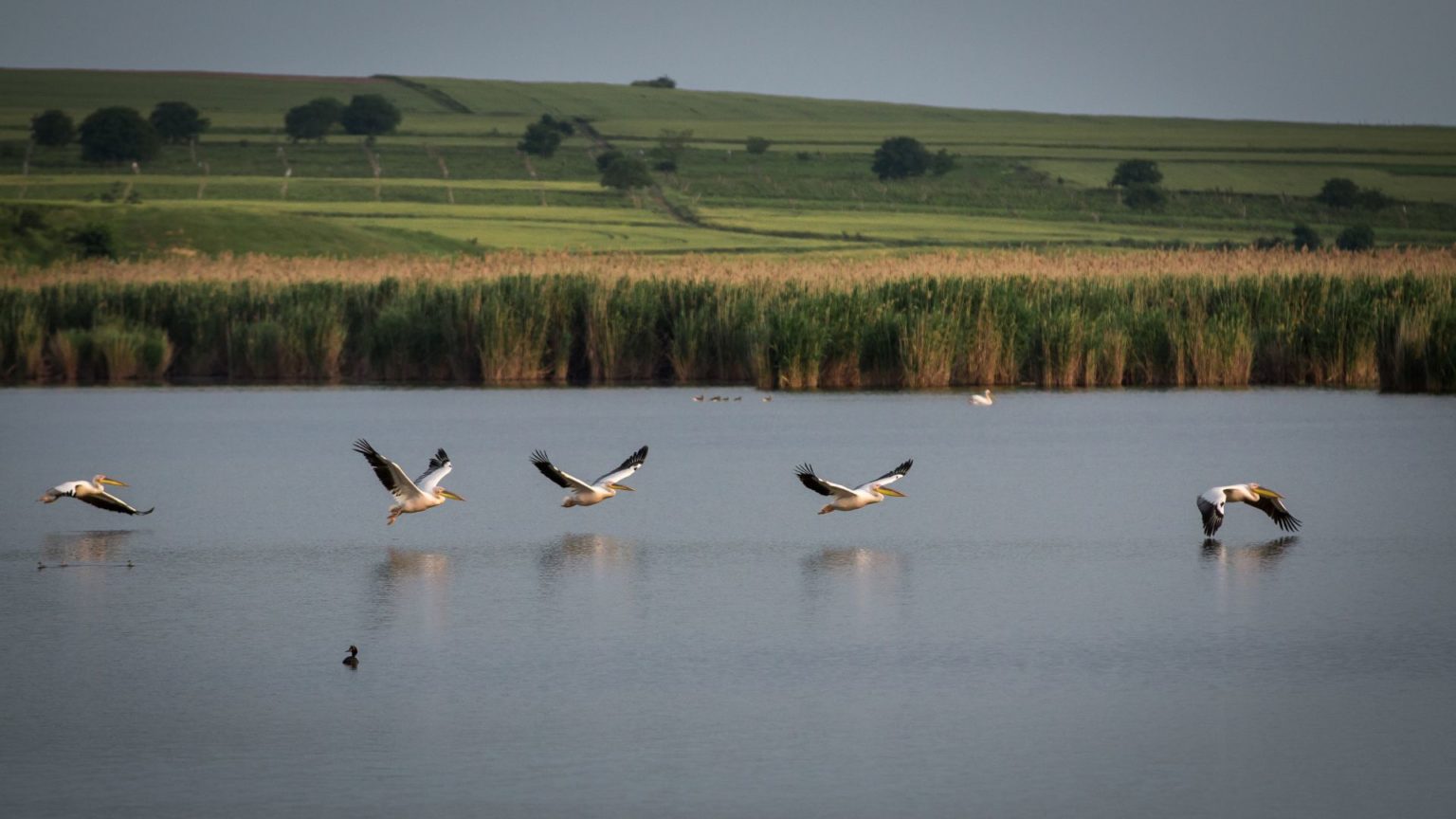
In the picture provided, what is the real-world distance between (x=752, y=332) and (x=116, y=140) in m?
83.7

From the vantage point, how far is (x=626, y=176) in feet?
352

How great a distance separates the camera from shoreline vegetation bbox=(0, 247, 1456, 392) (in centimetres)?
3281

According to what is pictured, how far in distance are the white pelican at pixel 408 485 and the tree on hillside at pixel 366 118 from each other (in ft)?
376

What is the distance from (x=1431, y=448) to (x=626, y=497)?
9.50 meters

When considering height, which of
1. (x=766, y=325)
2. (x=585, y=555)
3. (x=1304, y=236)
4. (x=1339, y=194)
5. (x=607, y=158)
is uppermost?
(x=607, y=158)

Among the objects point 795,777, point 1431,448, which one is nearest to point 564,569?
point 795,777

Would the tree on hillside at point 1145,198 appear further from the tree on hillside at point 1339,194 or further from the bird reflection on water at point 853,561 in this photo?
the bird reflection on water at point 853,561

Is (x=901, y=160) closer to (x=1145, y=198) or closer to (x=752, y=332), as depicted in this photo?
(x=1145, y=198)

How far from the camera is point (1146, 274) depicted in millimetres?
36219

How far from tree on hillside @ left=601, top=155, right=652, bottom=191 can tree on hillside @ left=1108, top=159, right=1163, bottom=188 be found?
26.2 metres

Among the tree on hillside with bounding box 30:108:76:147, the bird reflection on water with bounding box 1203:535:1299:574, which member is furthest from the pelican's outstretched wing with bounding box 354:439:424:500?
the tree on hillside with bounding box 30:108:76:147

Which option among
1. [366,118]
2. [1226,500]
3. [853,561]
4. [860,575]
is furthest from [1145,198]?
[860,575]

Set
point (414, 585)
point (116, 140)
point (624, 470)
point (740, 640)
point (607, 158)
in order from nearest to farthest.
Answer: point (740, 640) < point (414, 585) < point (624, 470) < point (116, 140) < point (607, 158)

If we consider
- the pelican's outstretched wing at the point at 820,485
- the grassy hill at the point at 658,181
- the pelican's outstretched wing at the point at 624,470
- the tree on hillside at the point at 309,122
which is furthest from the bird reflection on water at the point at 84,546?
the tree on hillside at the point at 309,122
